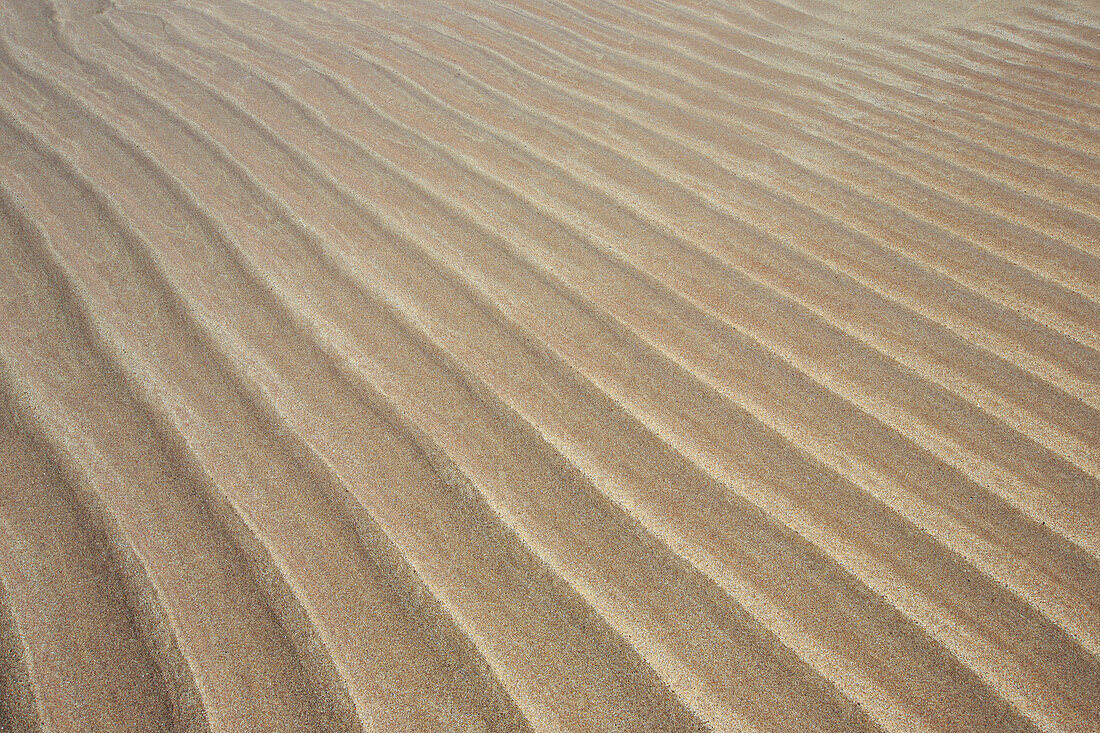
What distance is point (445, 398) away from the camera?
150 centimetres

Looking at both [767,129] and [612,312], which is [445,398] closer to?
[612,312]

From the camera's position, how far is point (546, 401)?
1493 mm

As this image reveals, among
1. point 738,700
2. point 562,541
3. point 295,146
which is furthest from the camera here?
point 295,146

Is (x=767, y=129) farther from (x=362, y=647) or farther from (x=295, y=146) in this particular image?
(x=362, y=647)

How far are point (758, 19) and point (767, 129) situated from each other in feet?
3.35

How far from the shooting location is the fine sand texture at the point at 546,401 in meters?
→ 1.09

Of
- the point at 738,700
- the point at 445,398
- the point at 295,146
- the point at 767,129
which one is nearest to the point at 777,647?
the point at 738,700

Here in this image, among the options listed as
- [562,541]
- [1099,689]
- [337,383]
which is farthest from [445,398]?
[1099,689]

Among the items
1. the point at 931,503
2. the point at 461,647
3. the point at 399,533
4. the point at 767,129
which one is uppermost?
the point at 767,129

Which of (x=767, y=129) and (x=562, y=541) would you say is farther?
(x=767, y=129)

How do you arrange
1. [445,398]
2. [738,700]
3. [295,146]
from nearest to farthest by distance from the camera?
[738,700], [445,398], [295,146]

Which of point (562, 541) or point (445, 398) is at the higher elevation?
point (445, 398)

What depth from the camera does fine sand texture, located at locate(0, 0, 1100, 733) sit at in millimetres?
1093

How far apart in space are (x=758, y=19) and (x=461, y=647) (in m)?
2.87
